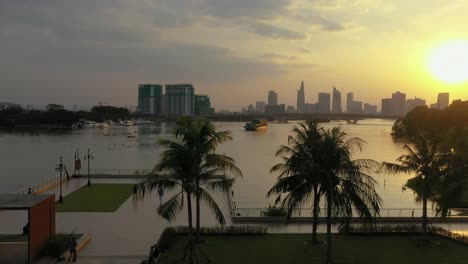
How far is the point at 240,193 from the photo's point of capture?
121ft

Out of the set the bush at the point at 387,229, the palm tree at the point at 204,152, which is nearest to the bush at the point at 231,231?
the bush at the point at 387,229

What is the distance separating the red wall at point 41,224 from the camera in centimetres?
1698

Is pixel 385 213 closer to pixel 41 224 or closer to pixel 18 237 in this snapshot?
pixel 41 224

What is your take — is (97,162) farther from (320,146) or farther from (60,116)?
(60,116)

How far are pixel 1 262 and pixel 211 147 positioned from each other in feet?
28.7

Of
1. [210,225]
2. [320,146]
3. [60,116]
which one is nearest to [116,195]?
[210,225]

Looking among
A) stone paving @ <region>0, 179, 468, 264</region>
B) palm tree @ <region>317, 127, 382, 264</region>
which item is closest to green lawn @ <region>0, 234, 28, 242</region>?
stone paving @ <region>0, 179, 468, 264</region>

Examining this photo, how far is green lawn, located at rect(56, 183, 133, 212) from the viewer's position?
27469mm

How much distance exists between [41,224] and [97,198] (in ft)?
43.0

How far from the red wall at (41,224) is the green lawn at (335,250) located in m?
5.06

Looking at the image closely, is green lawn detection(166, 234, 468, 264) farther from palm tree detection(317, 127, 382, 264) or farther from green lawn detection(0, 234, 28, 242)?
green lawn detection(0, 234, 28, 242)

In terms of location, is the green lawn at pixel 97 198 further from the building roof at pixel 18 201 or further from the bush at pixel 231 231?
the building roof at pixel 18 201

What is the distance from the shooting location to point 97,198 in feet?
101

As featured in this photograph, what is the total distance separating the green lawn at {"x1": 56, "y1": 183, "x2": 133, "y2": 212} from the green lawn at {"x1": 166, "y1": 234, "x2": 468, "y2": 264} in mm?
9497
